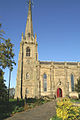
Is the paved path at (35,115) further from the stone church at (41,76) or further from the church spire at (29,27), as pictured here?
the church spire at (29,27)

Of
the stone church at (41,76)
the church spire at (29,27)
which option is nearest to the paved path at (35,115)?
the stone church at (41,76)

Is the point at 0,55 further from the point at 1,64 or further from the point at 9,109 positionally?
the point at 9,109

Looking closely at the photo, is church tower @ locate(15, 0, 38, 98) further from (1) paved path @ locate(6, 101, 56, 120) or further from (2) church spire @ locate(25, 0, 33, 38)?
(1) paved path @ locate(6, 101, 56, 120)

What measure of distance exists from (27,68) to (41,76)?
509 cm

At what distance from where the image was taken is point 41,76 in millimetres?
36375

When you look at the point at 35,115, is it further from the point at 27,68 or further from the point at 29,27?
the point at 29,27

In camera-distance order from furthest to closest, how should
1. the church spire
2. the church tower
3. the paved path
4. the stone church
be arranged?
the church spire → the stone church → the church tower → the paved path

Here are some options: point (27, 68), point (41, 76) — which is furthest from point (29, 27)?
point (41, 76)

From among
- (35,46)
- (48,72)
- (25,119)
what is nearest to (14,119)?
(25,119)

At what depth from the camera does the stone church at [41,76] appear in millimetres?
34719

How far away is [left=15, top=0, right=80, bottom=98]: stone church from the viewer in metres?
34.7

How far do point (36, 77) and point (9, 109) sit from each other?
61.7 feet

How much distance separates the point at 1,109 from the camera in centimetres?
1591

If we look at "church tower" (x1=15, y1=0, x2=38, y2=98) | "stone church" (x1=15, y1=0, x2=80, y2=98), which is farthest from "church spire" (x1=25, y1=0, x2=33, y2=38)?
"stone church" (x1=15, y1=0, x2=80, y2=98)
